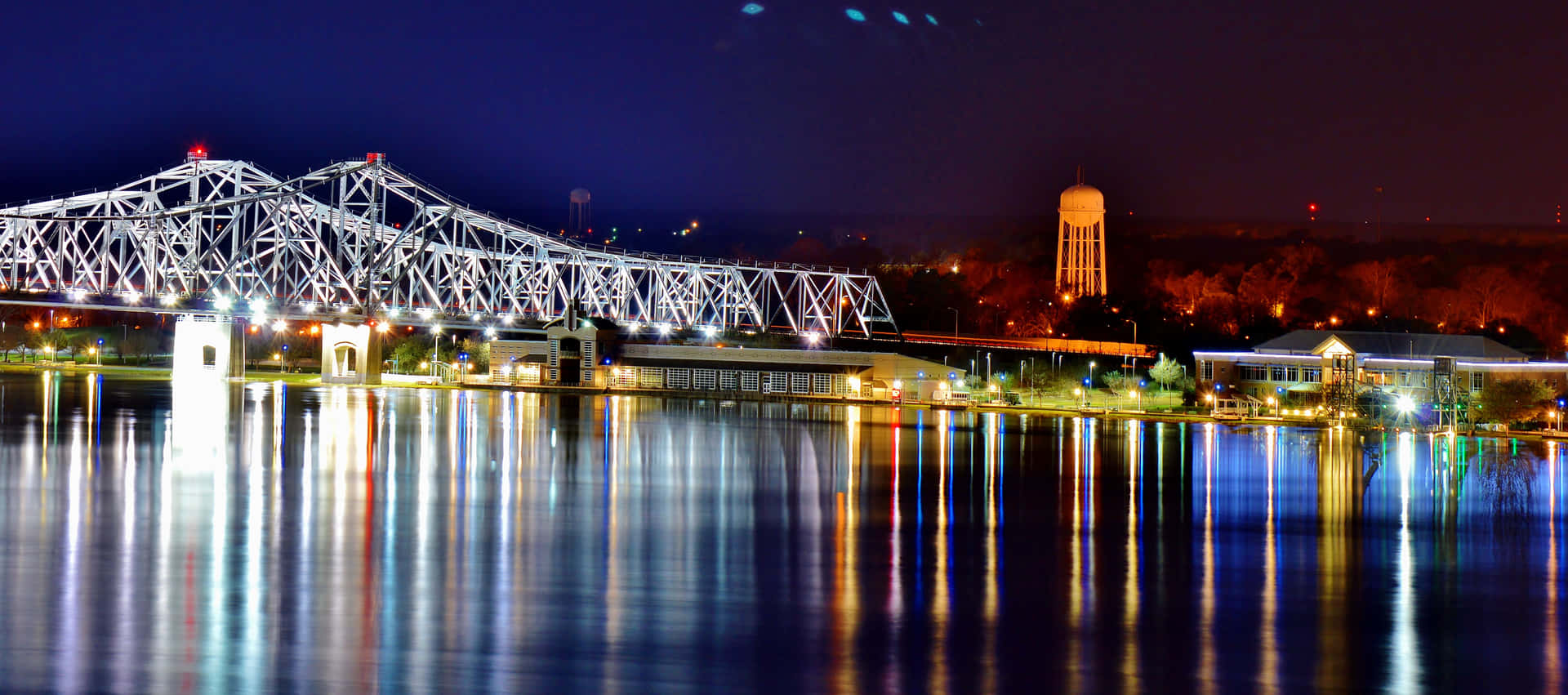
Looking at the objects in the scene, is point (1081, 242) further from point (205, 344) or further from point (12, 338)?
point (12, 338)

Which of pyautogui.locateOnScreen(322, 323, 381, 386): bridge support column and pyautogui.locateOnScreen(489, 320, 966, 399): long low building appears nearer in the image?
pyautogui.locateOnScreen(489, 320, 966, 399): long low building

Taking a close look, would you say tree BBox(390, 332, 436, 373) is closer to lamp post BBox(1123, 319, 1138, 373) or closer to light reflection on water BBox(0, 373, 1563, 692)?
lamp post BBox(1123, 319, 1138, 373)

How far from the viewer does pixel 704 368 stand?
63.2 metres

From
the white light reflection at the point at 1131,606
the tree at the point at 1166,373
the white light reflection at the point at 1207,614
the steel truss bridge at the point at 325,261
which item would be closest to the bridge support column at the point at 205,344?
the steel truss bridge at the point at 325,261

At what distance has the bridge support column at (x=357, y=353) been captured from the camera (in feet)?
229

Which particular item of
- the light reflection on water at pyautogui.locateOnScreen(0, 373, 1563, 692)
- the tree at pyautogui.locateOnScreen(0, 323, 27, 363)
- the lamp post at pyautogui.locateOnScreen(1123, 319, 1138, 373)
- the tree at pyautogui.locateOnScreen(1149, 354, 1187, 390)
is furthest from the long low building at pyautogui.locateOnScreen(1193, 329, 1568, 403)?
the tree at pyautogui.locateOnScreen(0, 323, 27, 363)

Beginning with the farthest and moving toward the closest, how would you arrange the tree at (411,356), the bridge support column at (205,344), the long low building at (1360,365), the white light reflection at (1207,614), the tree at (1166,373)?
1. the tree at (411,356)
2. the bridge support column at (205,344)
3. the tree at (1166,373)
4. the long low building at (1360,365)
5. the white light reflection at (1207,614)

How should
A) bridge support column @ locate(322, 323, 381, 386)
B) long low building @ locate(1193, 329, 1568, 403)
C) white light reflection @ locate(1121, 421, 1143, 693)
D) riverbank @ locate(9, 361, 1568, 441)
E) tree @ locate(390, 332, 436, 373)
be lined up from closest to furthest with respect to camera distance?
white light reflection @ locate(1121, 421, 1143, 693) → riverbank @ locate(9, 361, 1568, 441) → long low building @ locate(1193, 329, 1568, 403) → bridge support column @ locate(322, 323, 381, 386) → tree @ locate(390, 332, 436, 373)

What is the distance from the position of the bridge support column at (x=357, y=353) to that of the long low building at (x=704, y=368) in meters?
6.67

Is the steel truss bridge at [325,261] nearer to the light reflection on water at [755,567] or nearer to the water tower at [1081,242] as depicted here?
the water tower at [1081,242]

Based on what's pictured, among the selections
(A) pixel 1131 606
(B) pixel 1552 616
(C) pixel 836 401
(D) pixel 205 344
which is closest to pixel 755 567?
(A) pixel 1131 606

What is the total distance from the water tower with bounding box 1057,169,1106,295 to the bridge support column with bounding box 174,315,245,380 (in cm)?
4990

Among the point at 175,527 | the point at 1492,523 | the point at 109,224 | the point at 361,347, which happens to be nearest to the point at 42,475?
the point at 175,527

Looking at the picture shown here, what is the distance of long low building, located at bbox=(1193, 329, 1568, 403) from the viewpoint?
53938 millimetres
